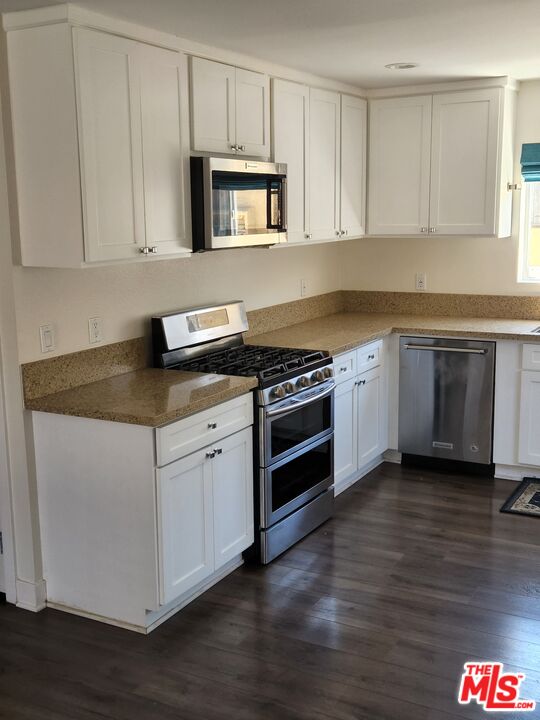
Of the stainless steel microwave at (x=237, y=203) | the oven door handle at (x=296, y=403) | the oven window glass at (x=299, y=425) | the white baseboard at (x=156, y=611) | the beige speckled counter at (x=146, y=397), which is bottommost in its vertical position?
the white baseboard at (x=156, y=611)

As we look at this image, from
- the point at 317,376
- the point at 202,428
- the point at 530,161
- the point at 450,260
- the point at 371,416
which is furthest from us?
the point at 450,260

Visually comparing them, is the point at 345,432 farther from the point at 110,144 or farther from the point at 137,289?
the point at 110,144

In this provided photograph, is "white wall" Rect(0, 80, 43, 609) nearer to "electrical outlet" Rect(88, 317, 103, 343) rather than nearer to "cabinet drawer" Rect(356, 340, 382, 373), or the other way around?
"electrical outlet" Rect(88, 317, 103, 343)

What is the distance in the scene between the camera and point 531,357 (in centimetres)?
456

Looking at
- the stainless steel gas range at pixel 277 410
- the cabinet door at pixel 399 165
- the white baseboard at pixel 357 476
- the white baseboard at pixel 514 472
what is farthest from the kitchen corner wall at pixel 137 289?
the white baseboard at pixel 514 472

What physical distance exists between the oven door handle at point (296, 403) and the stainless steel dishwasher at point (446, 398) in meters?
1.02

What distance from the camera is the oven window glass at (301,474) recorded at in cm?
368

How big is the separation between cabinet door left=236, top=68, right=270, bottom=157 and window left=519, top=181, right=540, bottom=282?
195cm

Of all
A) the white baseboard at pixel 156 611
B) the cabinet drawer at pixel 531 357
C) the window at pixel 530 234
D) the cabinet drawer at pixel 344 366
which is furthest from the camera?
the window at pixel 530 234

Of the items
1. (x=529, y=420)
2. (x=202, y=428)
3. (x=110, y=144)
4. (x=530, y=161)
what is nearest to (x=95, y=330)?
(x=202, y=428)

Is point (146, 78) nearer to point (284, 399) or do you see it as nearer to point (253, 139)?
point (253, 139)

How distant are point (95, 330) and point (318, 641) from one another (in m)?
1.59

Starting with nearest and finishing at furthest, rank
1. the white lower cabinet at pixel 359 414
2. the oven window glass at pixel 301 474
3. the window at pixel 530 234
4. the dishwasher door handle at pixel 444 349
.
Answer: the oven window glass at pixel 301 474 → the white lower cabinet at pixel 359 414 → the dishwasher door handle at pixel 444 349 → the window at pixel 530 234

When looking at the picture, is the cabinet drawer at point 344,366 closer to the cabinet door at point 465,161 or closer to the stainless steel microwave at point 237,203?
the stainless steel microwave at point 237,203
